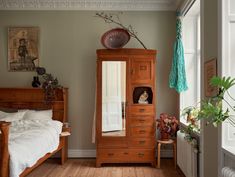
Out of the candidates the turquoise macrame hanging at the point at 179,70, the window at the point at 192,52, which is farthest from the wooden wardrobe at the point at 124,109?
the window at the point at 192,52

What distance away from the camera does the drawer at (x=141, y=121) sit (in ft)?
14.8

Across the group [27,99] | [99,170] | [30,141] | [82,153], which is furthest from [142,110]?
[27,99]

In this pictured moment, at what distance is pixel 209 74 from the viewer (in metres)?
2.87

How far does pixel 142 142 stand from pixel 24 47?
297 centimetres

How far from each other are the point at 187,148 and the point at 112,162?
1.44 meters

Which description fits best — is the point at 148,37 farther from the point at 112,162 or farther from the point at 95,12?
the point at 112,162

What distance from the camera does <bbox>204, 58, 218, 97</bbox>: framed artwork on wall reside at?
2.70m

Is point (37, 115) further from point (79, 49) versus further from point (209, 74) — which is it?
point (209, 74)

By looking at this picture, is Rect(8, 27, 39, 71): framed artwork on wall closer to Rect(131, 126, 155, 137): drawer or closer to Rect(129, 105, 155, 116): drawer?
Rect(129, 105, 155, 116): drawer

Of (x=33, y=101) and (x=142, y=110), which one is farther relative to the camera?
(x=33, y=101)

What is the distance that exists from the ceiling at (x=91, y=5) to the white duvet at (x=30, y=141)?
7.66 feet

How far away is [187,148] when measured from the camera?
12.0ft

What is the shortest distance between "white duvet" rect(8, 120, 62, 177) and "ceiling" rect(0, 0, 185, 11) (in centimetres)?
233

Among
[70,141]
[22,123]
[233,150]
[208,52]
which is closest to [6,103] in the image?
[22,123]
